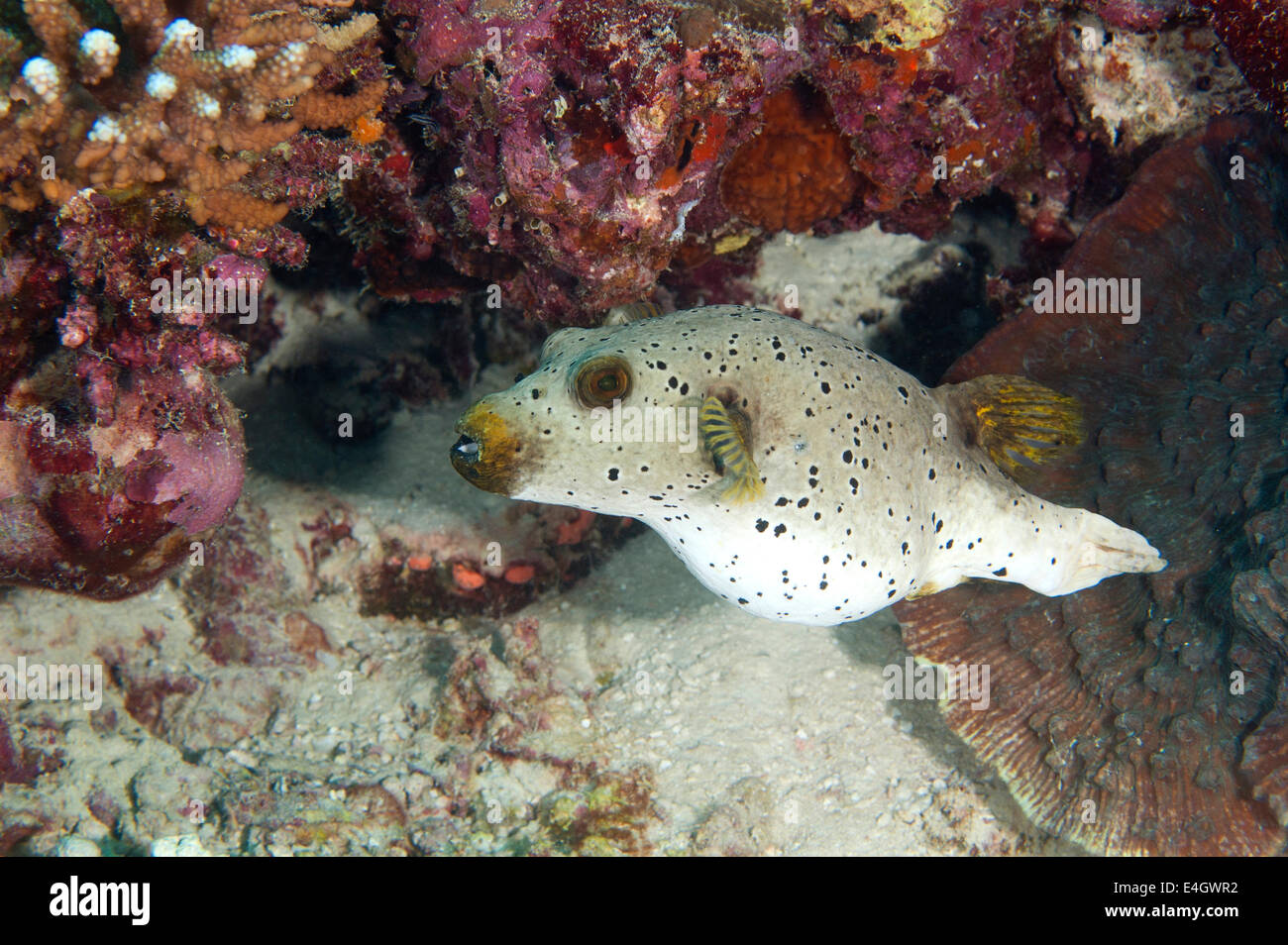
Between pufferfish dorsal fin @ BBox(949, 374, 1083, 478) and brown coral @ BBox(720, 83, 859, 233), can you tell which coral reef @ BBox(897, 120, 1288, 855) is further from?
brown coral @ BBox(720, 83, 859, 233)

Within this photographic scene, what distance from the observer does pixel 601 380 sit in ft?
10.8

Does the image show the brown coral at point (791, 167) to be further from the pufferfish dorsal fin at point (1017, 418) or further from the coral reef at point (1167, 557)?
the pufferfish dorsal fin at point (1017, 418)

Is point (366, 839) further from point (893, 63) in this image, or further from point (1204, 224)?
point (1204, 224)

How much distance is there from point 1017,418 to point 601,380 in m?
2.44

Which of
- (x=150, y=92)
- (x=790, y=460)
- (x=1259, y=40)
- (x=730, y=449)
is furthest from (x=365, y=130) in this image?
(x=1259, y=40)

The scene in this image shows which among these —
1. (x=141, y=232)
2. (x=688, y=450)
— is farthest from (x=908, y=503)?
(x=141, y=232)

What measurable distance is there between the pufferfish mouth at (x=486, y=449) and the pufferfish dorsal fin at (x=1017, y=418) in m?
2.53

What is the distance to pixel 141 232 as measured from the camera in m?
3.50

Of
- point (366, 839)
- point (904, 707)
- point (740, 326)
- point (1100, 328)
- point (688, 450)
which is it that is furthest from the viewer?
point (904, 707)

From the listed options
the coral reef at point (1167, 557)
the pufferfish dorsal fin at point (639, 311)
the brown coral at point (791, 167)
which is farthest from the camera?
the brown coral at point (791, 167)

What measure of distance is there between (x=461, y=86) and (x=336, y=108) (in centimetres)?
66

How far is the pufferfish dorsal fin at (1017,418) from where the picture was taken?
411 cm

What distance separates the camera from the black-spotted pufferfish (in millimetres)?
3354

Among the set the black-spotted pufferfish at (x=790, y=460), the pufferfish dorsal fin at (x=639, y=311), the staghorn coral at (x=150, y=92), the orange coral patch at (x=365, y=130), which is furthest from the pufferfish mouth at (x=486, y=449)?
the orange coral patch at (x=365, y=130)
